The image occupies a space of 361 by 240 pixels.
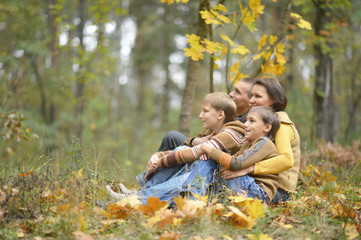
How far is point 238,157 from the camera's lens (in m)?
2.90

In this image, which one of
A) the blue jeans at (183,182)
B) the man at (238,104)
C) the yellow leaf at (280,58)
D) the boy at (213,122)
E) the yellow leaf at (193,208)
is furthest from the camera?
the yellow leaf at (280,58)

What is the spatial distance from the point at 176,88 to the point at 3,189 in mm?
13967

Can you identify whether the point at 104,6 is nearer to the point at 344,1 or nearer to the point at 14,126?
the point at 14,126

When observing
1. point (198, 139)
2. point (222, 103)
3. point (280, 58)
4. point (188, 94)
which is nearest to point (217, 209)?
point (198, 139)

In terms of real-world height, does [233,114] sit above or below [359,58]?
below

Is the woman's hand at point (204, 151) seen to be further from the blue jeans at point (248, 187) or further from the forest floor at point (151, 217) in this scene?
the forest floor at point (151, 217)

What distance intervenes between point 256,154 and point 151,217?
1.04 m

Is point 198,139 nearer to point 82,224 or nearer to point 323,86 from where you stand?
point 82,224

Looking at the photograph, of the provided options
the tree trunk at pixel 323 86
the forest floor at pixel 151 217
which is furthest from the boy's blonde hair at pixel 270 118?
the tree trunk at pixel 323 86

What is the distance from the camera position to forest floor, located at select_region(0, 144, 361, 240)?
2.25 m

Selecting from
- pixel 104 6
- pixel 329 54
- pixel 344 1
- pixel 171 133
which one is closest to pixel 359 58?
pixel 329 54

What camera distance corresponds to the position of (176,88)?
640 inches

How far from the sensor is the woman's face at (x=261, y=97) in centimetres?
332

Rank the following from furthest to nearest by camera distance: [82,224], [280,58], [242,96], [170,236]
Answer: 1. [280,58]
2. [242,96]
3. [82,224]
4. [170,236]
